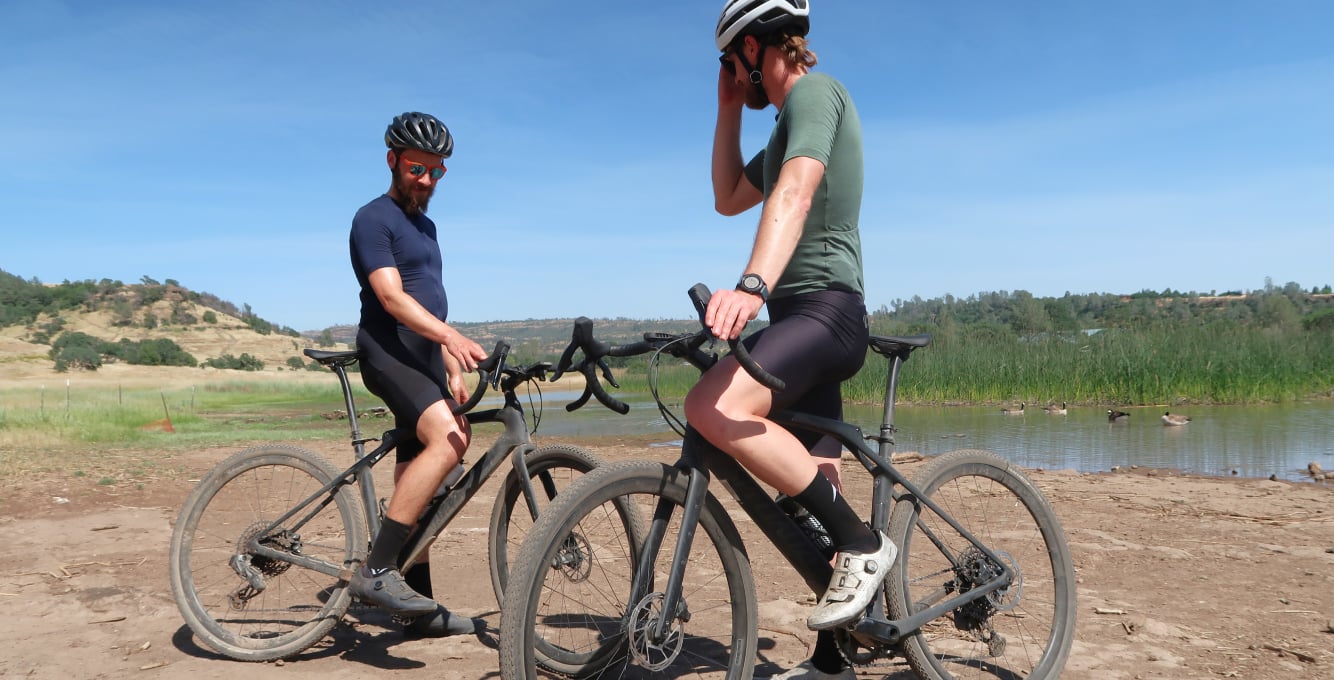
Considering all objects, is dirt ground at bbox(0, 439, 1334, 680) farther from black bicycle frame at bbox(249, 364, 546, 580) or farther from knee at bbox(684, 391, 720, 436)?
knee at bbox(684, 391, 720, 436)

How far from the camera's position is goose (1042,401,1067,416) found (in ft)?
54.0

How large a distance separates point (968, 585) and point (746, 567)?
910 mm

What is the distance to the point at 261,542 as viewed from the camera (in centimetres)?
371

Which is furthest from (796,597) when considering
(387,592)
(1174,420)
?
(1174,420)

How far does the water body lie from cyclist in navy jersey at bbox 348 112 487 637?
228 inches

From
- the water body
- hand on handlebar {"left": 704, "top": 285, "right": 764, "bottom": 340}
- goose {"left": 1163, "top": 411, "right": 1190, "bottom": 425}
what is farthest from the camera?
goose {"left": 1163, "top": 411, "right": 1190, "bottom": 425}

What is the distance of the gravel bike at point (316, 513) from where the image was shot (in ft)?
11.5

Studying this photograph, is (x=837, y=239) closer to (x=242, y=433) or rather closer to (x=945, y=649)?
(x=945, y=649)

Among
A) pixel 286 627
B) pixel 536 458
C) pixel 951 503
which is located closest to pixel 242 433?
pixel 286 627

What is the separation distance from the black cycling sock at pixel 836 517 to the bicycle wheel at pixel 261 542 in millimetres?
2030

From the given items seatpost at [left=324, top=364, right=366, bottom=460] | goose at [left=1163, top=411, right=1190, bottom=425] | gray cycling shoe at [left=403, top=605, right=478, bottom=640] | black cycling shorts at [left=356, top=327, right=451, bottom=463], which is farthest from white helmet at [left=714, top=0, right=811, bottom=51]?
goose at [left=1163, top=411, right=1190, bottom=425]

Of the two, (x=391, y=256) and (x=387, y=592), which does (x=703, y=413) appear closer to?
(x=387, y=592)

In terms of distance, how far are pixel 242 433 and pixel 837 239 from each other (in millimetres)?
15810

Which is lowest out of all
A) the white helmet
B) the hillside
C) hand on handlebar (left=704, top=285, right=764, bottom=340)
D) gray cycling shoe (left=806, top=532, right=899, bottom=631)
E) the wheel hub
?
the wheel hub
